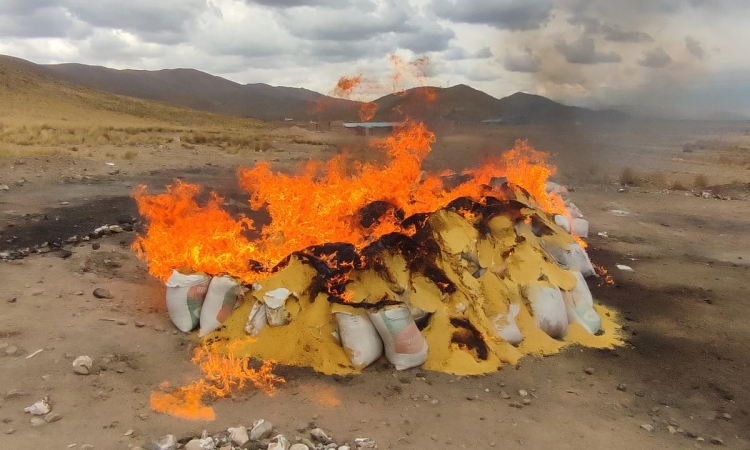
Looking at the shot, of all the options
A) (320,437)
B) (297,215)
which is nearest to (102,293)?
(297,215)

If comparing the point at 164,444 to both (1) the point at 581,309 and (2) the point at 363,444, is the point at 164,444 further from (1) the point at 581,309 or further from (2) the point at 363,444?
(1) the point at 581,309

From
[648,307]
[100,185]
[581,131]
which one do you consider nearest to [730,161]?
[581,131]

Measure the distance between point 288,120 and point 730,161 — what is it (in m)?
38.8

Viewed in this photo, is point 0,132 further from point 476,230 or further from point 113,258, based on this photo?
point 476,230

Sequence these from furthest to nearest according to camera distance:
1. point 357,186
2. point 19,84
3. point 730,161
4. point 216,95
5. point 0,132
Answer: point 216,95
point 19,84
point 730,161
point 0,132
point 357,186

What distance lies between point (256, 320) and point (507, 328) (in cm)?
304

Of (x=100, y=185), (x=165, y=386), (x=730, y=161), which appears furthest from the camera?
(x=730, y=161)

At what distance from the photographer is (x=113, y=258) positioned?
7.75 meters

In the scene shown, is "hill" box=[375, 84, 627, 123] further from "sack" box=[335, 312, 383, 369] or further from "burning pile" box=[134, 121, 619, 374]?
"sack" box=[335, 312, 383, 369]

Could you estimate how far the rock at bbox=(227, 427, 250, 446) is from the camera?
13.1 ft

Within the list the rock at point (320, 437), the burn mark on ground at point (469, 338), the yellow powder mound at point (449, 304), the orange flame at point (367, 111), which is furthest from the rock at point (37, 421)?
the orange flame at point (367, 111)

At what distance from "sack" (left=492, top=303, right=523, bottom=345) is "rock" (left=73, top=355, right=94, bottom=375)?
4486 millimetres

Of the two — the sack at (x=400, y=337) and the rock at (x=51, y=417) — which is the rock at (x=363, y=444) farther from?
the rock at (x=51, y=417)

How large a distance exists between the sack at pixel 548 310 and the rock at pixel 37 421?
5.37 metres
